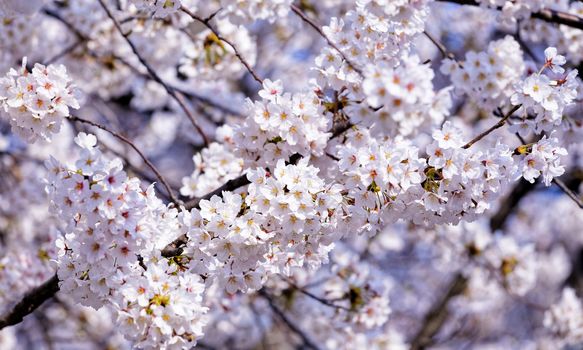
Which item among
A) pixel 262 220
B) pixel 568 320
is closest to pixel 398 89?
pixel 262 220

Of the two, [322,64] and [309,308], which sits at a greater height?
[322,64]

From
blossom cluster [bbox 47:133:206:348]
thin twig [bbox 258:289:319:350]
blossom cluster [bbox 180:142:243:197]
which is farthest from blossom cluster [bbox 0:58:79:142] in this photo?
thin twig [bbox 258:289:319:350]

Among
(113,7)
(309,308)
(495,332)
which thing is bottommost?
(495,332)

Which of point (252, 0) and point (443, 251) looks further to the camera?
point (443, 251)

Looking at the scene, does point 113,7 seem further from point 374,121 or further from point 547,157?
point 547,157

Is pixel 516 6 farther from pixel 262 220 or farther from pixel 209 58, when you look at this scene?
pixel 262 220

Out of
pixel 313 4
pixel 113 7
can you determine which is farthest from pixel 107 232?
pixel 313 4
